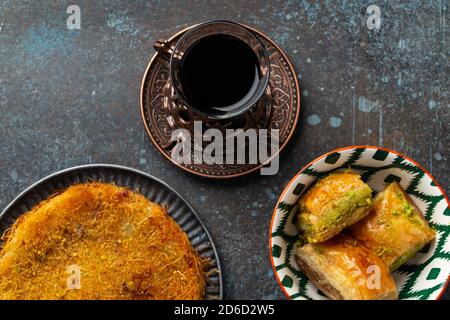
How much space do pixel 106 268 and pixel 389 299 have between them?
793 millimetres

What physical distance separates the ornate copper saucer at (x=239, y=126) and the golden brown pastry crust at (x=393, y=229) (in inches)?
13.6

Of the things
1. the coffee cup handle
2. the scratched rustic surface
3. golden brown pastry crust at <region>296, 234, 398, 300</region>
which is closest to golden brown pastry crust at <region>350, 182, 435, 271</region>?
golden brown pastry crust at <region>296, 234, 398, 300</region>

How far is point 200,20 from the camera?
1791 mm

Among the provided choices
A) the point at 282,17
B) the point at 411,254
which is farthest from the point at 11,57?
the point at 411,254

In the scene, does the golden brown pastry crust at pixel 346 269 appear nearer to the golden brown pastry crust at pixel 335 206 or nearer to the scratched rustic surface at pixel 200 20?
the golden brown pastry crust at pixel 335 206

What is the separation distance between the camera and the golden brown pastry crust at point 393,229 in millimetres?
1487

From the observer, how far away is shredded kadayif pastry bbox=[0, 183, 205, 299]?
1598mm

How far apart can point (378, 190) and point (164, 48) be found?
0.74 m

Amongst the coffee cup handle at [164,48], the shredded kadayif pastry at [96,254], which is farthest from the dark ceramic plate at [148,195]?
the coffee cup handle at [164,48]

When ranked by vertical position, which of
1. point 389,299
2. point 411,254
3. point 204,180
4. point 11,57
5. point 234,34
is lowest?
point 389,299

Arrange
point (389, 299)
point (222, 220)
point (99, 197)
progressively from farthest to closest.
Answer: point (222, 220)
point (99, 197)
point (389, 299)
